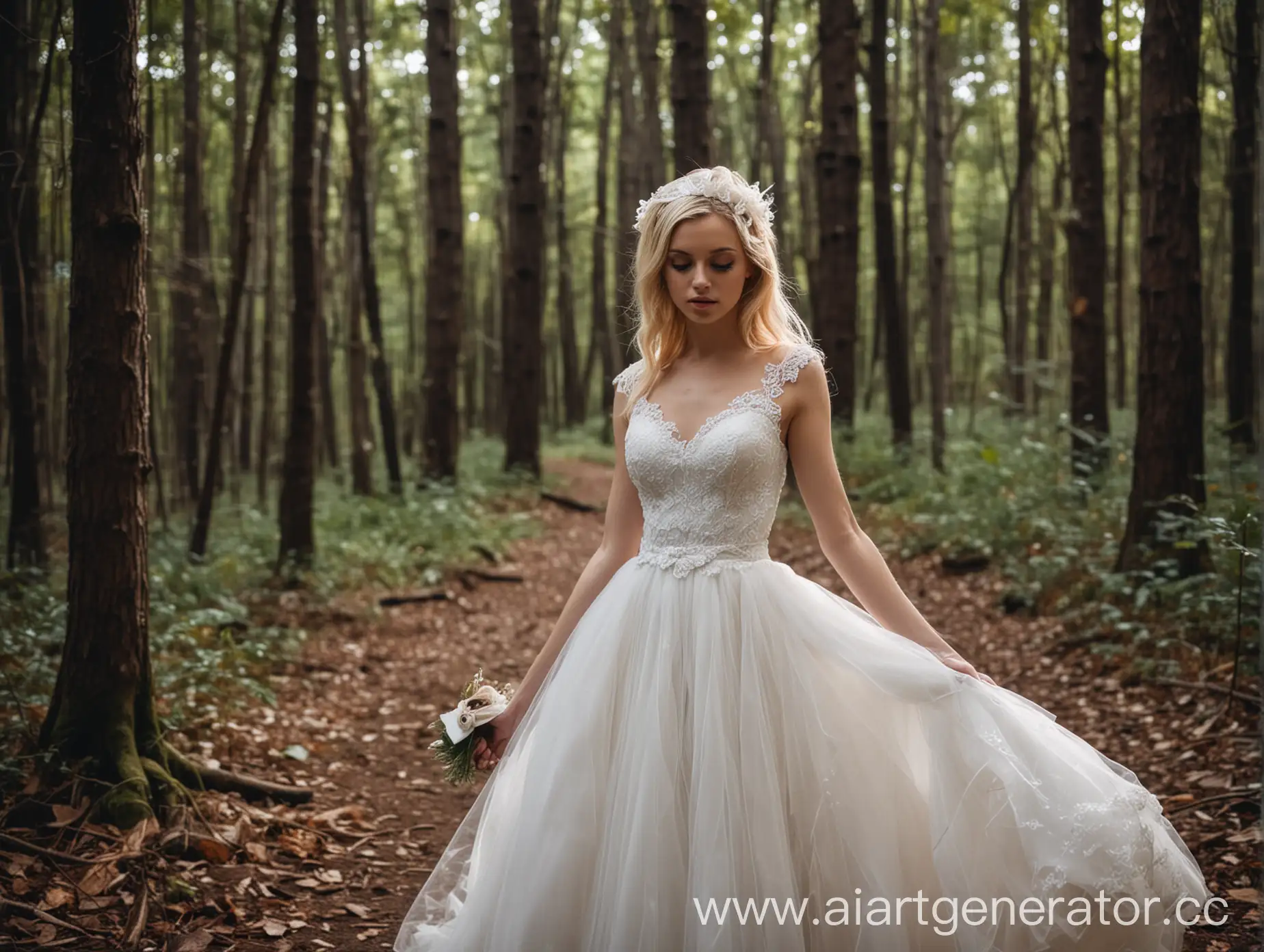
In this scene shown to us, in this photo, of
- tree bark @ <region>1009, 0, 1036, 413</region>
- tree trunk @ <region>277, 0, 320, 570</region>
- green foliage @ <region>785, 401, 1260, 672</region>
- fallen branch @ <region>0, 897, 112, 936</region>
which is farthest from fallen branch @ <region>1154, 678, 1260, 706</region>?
tree trunk @ <region>277, 0, 320, 570</region>

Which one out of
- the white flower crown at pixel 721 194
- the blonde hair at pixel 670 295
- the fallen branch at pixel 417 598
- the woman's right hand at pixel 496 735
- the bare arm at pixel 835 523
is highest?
the white flower crown at pixel 721 194

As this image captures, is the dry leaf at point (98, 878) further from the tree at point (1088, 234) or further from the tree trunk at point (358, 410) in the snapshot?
the tree trunk at point (358, 410)

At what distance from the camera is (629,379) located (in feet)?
11.6

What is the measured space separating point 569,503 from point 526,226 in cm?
389

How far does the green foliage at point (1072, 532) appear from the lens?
18.7 ft

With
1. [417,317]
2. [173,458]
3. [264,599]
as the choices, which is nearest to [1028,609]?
[264,599]

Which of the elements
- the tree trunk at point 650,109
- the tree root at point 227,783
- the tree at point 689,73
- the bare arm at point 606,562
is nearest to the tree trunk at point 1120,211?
the tree trunk at point 650,109

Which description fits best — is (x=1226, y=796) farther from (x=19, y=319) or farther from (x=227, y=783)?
(x=19, y=319)

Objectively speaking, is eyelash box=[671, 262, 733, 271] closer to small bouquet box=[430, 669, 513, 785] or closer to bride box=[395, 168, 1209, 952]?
bride box=[395, 168, 1209, 952]

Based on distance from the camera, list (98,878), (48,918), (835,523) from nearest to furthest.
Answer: (835,523) → (48,918) → (98,878)

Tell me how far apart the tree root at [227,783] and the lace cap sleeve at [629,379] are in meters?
2.62

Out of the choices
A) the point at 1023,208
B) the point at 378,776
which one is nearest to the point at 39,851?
the point at 378,776

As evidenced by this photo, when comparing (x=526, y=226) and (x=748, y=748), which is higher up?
(x=526, y=226)

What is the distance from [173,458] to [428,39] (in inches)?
345
